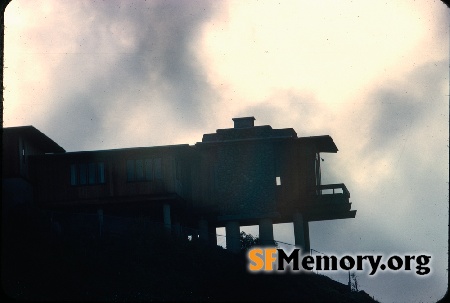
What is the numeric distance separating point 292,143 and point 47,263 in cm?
2224

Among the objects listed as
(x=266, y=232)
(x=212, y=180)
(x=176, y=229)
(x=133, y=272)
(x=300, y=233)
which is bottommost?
(x=133, y=272)

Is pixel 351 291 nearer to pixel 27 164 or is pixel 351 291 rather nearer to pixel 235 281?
pixel 235 281

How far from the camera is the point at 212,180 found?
62156mm

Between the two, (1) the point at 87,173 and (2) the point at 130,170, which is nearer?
(2) the point at 130,170

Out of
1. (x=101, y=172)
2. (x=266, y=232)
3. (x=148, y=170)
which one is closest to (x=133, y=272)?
(x=148, y=170)

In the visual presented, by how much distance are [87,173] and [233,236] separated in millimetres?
12036

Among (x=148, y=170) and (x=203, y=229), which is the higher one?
(x=148, y=170)

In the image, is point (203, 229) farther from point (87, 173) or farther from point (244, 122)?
point (87, 173)

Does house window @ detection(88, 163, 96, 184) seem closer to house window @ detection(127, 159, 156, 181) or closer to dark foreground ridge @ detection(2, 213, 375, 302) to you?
house window @ detection(127, 159, 156, 181)

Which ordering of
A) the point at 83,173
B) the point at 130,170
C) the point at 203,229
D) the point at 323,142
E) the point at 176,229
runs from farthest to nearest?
1. the point at 203,229
2. the point at 323,142
3. the point at 83,173
4. the point at 130,170
5. the point at 176,229

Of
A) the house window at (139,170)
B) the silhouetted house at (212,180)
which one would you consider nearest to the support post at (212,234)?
the silhouetted house at (212,180)

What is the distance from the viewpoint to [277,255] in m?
54.9

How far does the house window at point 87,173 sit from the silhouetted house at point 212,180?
0.07m

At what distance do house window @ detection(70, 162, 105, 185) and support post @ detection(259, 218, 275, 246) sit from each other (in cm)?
1270
